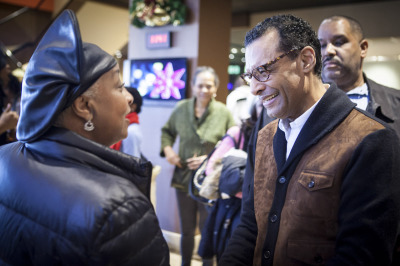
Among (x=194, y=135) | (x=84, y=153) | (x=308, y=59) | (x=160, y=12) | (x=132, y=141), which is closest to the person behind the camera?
(x=84, y=153)

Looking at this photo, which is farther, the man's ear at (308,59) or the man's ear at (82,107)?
the man's ear at (308,59)

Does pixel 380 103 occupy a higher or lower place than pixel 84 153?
higher

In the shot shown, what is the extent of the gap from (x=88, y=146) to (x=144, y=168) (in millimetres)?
167

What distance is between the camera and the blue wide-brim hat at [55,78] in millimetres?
1017

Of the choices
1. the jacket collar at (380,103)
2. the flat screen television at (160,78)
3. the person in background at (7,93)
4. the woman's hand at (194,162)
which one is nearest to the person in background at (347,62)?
the jacket collar at (380,103)

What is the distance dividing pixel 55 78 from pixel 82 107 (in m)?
0.12

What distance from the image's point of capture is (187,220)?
371 cm

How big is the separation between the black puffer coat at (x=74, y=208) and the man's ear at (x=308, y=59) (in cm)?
69

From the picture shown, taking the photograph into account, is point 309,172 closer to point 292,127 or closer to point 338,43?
point 292,127

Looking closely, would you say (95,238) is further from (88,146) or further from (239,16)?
(239,16)

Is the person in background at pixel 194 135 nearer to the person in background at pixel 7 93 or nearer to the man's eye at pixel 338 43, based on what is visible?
the person in background at pixel 7 93

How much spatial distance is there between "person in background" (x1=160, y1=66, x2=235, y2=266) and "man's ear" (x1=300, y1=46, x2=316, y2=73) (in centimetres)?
237

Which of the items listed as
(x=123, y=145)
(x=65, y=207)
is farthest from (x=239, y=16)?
(x=65, y=207)

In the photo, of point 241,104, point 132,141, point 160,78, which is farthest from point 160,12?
point 132,141
